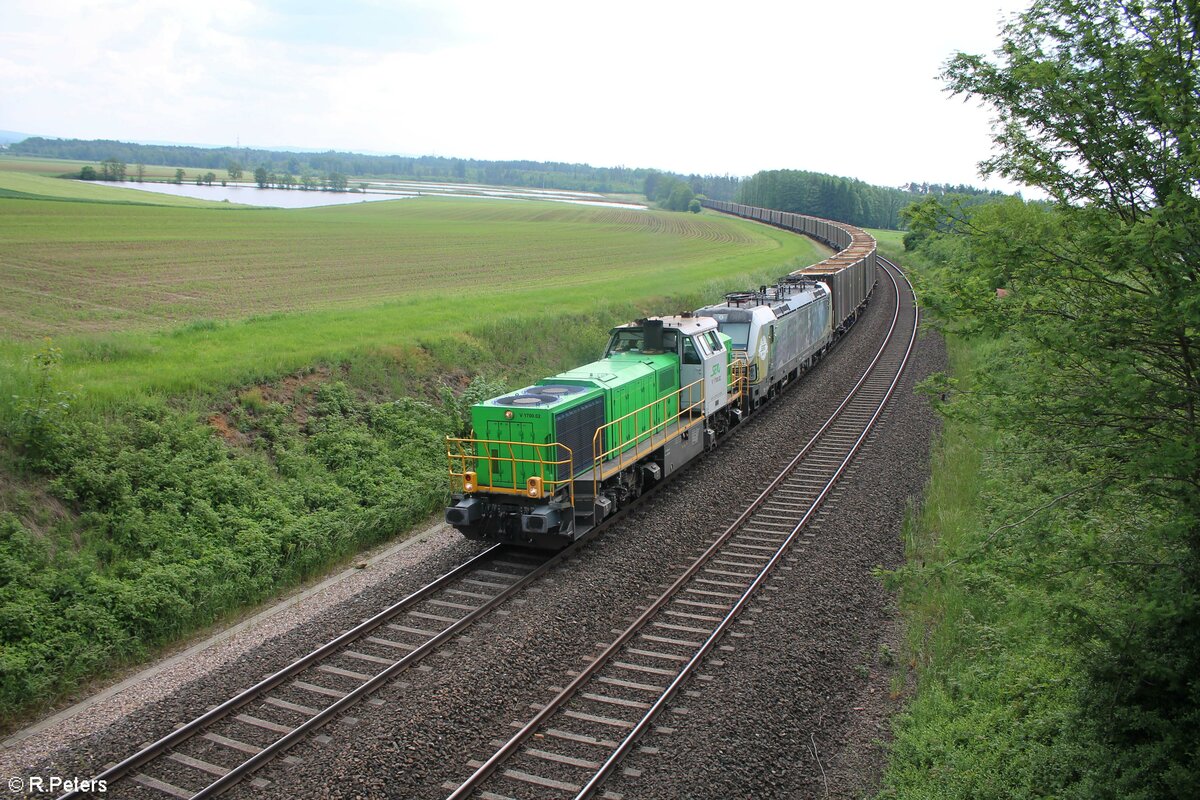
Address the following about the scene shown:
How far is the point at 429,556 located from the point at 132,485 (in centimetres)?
482

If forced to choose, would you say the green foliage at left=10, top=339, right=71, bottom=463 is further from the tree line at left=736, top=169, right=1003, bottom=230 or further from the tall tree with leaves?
the tree line at left=736, top=169, right=1003, bottom=230

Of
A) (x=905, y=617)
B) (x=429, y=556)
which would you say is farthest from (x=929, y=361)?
(x=429, y=556)

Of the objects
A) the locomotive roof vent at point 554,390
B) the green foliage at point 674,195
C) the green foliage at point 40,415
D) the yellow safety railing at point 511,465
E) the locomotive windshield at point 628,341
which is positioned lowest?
the yellow safety railing at point 511,465

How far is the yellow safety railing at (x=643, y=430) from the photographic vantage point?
44.7 feet

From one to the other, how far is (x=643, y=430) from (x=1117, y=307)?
9.66m

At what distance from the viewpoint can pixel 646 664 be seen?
32.3ft

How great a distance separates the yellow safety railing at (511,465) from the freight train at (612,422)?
0.06ft

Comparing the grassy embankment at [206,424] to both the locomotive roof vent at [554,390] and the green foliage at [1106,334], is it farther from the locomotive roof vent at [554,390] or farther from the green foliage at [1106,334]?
the green foliage at [1106,334]

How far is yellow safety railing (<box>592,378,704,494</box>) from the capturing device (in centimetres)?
1362

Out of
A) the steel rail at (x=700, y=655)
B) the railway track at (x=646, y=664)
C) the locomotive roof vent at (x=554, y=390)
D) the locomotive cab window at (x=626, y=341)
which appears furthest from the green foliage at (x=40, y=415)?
the locomotive cab window at (x=626, y=341)

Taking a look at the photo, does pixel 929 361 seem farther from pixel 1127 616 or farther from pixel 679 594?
pixel 1127 616

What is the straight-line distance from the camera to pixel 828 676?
9.47 metres

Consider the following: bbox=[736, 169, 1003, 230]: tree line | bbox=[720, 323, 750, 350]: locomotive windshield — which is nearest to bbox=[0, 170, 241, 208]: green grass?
bbox=[720, 323, 750, 350]: locomotive windshield

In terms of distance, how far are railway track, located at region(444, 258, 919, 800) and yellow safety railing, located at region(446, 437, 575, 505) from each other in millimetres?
2494
